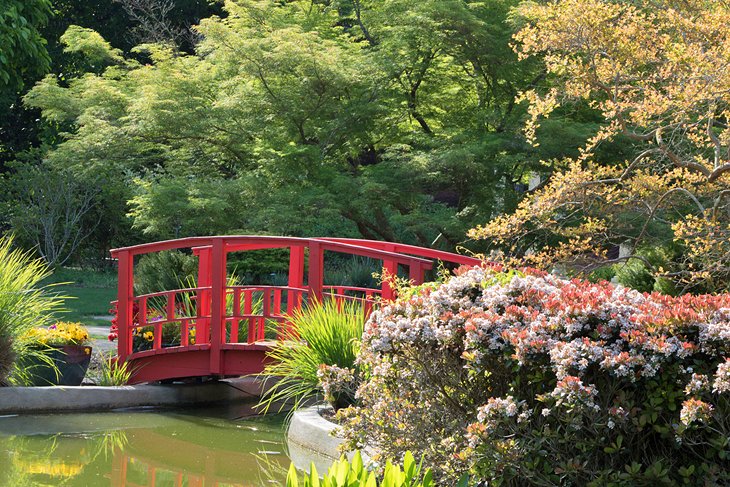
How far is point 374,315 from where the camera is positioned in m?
6.15

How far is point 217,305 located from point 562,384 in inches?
255

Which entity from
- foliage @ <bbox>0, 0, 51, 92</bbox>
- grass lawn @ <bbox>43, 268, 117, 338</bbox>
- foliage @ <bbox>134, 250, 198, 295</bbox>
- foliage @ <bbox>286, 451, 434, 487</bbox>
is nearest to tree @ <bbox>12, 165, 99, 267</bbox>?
grass lawn @ <bbox>43, 268, 117, 338</bbox>

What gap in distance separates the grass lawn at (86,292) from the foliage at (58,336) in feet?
13.9

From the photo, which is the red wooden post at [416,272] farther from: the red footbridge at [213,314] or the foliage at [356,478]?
the foliage at [356,478]

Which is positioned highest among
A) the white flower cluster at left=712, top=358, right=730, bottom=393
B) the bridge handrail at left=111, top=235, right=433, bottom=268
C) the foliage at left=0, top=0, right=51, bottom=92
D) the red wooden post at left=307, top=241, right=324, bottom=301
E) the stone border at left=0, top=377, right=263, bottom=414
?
the foliage at left=0, top=0, right=51, bottom=92

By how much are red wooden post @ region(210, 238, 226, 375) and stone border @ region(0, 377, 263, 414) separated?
1.86 feet

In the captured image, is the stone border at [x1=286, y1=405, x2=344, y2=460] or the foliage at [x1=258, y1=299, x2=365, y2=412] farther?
the foliage at [x1=258, y1=299, x2=365, y2=412]

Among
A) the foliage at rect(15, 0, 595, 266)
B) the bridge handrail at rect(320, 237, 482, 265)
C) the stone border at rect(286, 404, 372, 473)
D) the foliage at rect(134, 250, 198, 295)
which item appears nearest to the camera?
the stone border at rect(286, 404, 372, 473)

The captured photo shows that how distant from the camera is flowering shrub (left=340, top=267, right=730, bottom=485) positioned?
4.88 meters

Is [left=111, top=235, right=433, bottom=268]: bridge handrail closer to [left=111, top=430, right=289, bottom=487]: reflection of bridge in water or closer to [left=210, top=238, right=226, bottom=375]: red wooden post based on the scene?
[left=210, top=238, right=226, bottom=375]: red wooden post

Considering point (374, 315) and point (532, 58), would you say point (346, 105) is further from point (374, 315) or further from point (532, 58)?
point (374, 315)

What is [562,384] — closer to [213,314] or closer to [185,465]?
[185,465]

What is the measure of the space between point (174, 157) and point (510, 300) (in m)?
14.5

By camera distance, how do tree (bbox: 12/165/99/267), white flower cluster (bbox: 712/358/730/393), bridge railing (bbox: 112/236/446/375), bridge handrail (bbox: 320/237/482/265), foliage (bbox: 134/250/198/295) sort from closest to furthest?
white flower cluster (bbox: 712/358/730/393) < bridge railing (bbox: 112/236/446/375) < bridge handrail (bbox: 320/237/482/265) < foliage (bbox: 134/250/198/295) < tree (bbox: 12/165/99/267)
